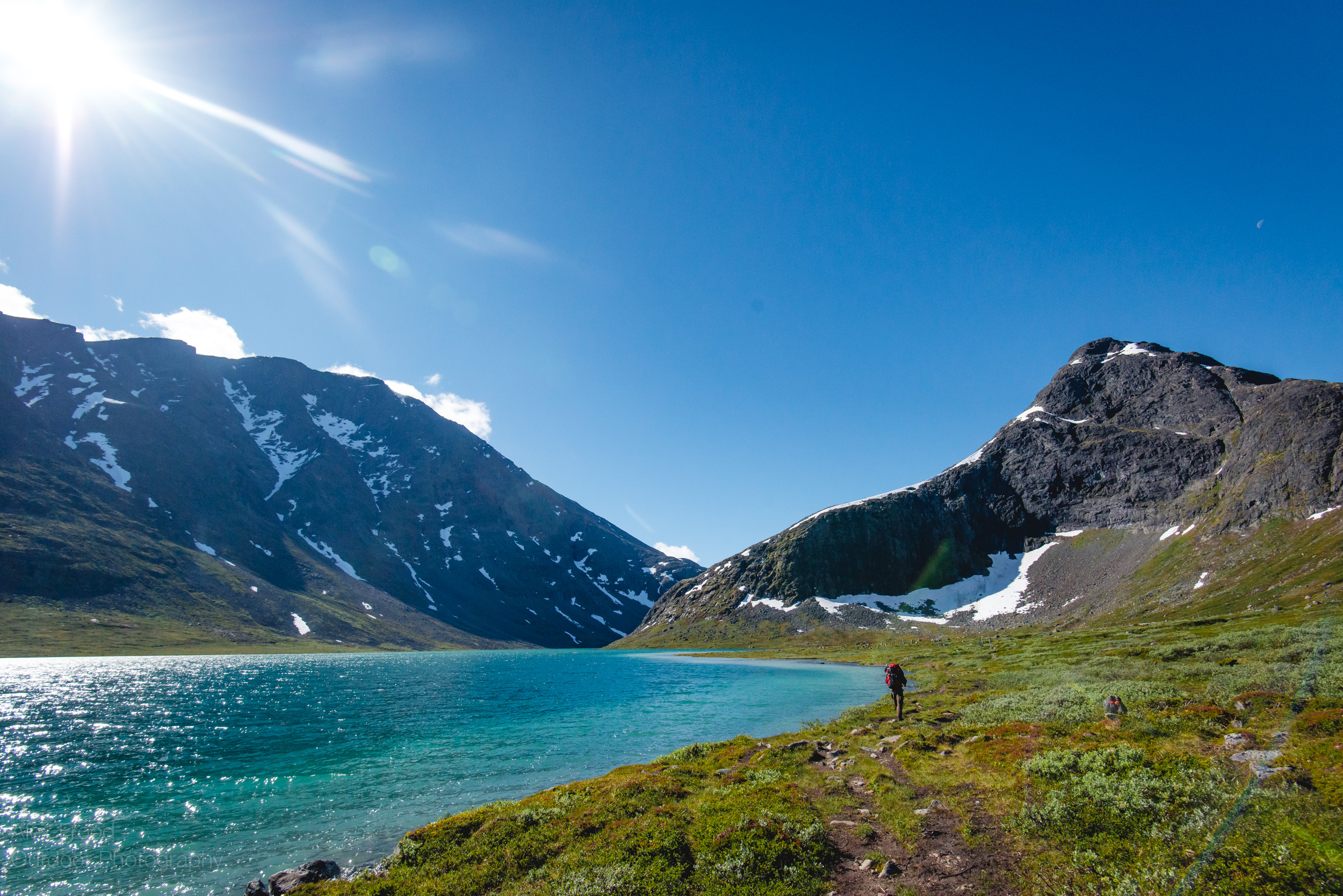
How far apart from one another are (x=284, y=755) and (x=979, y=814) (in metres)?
41.5

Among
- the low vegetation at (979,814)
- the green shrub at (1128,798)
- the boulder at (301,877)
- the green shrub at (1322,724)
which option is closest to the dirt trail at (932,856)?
the low vegetation at (979,814)

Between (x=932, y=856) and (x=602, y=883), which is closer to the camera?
(x=602, y=883)

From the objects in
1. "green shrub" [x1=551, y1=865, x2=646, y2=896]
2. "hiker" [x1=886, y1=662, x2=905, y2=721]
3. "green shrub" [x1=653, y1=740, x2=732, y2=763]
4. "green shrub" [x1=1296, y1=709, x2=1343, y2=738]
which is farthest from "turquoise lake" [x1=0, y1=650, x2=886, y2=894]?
"green shrub" [x1=1296, y1=709, x2=1343, y2=738]

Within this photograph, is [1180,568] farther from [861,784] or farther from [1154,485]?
[861,784]

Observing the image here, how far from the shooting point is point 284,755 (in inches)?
1414

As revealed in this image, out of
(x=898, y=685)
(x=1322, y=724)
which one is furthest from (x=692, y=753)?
(x=1322, y=724)

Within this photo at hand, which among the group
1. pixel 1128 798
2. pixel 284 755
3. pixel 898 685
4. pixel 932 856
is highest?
pixel 1128 798

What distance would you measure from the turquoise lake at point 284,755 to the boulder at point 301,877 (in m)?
3.17

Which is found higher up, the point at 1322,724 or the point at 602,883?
the point at 1322,724

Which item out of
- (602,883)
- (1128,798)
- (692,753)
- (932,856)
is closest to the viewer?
(1128,798)

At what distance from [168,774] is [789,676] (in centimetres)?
7602

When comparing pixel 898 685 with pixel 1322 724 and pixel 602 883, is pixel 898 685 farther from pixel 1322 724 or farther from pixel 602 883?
pixel 602 883

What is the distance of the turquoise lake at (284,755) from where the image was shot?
2059 cm

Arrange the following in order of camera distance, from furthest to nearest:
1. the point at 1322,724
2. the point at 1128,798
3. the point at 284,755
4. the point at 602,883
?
the point at 284,755, the point at 1322,724, the point at 602,883, the point at 1128,798
